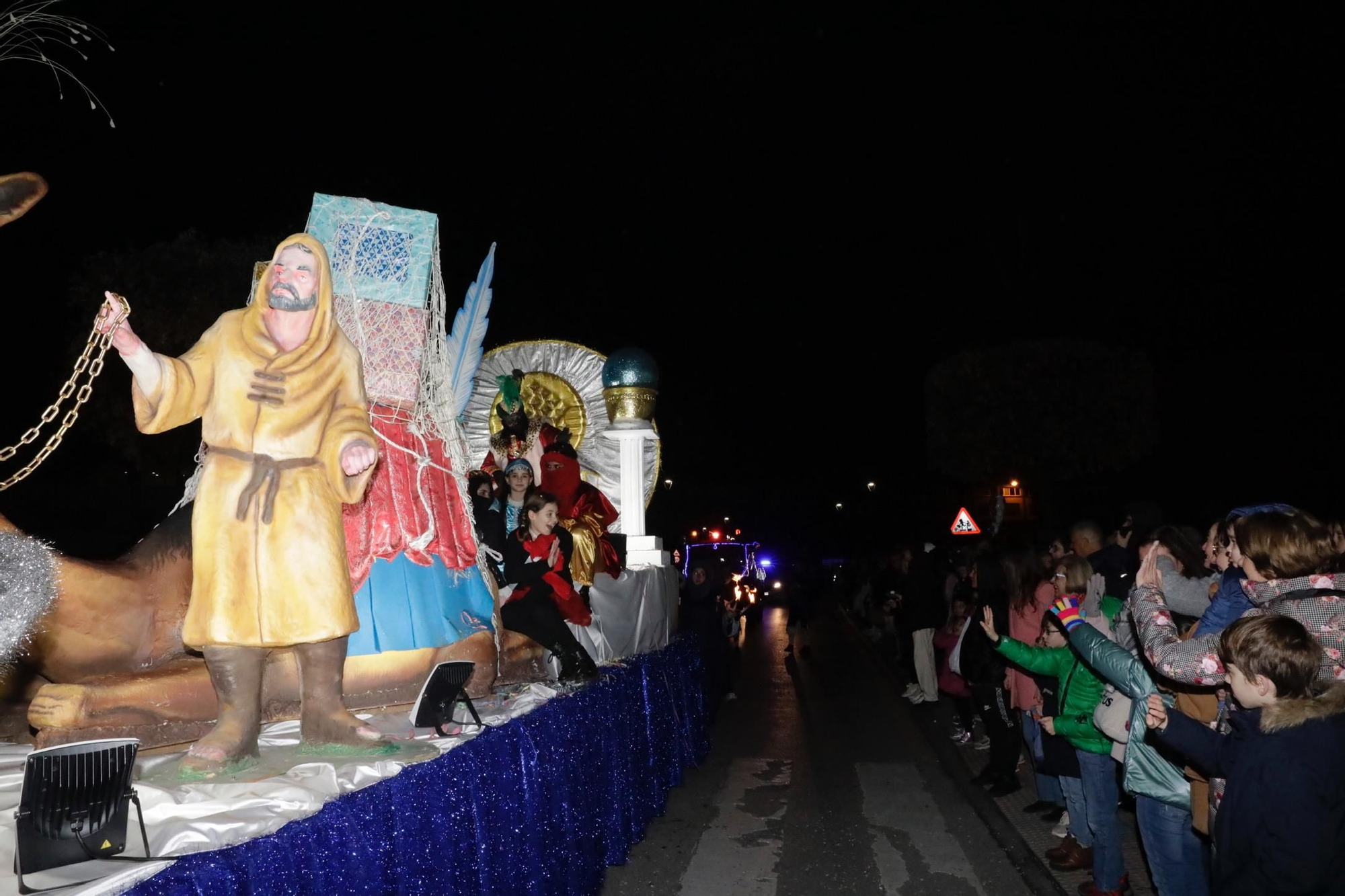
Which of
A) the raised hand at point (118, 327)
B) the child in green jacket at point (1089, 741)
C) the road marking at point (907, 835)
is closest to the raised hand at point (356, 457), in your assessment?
the raised hand at point (118, 327)

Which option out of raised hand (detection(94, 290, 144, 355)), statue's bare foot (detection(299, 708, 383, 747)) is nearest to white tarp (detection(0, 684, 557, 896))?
statue's bare foot (detection(299, 708, 383, 747))

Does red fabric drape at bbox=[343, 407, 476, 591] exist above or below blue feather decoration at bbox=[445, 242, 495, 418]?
below

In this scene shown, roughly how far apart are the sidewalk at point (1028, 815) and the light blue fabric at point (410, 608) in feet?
10.7

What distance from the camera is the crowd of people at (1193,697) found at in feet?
8.80

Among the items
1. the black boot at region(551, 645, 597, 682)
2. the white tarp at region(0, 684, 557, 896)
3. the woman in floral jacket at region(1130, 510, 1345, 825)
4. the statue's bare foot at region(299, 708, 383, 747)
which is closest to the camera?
the white tarp at region(0, 684, 557, 896)

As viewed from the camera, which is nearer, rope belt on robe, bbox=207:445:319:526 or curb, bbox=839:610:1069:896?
rope belt on robe, bbox=207:445:319:526

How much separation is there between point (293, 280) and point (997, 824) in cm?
559

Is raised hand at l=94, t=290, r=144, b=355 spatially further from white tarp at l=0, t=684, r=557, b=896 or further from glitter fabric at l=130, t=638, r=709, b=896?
glitter fabric at l=130, t=638, r=709, b=896

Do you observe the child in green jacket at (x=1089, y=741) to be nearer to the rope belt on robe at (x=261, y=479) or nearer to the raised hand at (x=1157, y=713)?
the raised hand at (x=1157, y=713)

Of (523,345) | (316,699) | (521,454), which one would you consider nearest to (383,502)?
(316,699)

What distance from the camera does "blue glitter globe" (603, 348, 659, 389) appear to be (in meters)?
8.83

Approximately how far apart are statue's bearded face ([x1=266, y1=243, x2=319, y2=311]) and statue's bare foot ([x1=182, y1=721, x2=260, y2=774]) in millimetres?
1318

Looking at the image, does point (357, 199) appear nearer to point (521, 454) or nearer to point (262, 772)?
point (262, 772)

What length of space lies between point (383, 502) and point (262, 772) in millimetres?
1403
